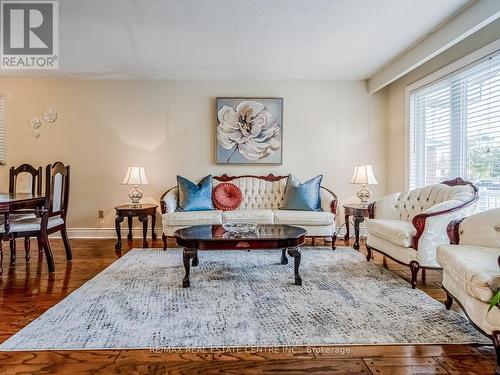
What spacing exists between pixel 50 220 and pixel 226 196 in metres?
2.23

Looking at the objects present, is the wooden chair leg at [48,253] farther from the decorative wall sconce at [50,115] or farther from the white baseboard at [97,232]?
the decorative wall sconce at [50,115]

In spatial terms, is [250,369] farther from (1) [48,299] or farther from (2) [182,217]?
(2) [182,217]

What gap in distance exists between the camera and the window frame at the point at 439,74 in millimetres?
3035

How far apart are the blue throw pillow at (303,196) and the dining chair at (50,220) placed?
9.18 ft

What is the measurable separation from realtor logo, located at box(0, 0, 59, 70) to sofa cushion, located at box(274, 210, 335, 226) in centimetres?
330

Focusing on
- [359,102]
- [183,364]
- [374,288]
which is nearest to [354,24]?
[359,102]

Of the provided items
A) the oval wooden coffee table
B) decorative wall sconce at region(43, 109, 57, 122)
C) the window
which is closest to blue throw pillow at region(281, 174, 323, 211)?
the window

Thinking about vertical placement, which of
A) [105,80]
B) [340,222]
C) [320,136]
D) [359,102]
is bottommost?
[340,222]

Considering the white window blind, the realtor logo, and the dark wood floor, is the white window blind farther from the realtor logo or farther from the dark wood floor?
the dark wood floor

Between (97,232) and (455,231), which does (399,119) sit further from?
(97,232)

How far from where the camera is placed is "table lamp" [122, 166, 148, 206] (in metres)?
4.57

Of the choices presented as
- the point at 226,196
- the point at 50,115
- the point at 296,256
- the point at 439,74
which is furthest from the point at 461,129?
the point at 50,115

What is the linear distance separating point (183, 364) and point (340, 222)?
400cm

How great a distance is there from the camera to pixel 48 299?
2523 mm
